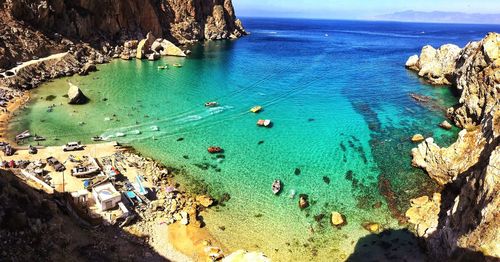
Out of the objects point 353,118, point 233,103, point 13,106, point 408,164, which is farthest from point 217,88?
point 408,164

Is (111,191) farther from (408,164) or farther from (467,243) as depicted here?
(408,164)

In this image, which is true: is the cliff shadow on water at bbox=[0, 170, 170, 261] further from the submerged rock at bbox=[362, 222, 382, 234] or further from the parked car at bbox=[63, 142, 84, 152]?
the submerged rock at bbox=[362, 222, 382, 234]

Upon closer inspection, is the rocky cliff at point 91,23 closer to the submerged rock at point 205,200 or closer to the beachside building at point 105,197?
the beachside building at point 105,197

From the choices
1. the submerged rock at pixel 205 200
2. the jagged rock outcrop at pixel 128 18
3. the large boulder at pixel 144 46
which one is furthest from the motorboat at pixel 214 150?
the large boulder at pixel 144 46

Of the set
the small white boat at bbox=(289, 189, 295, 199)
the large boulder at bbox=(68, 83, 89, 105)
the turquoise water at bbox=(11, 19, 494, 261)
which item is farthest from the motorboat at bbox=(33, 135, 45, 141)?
the small white boat at bbox=(289, 189, 295, 199)

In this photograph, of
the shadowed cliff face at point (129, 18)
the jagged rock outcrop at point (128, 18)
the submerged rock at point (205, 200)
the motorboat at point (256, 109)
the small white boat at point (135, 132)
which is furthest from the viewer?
the shadowed cliff face at point (129, 18)

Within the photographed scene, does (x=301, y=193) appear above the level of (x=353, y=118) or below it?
below
